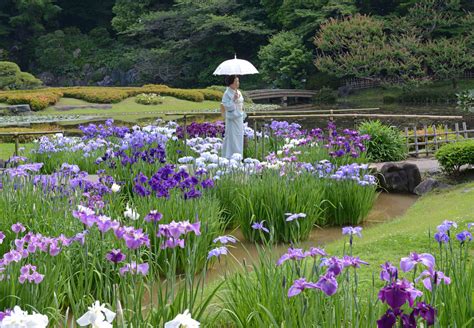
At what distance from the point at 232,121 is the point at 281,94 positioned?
26.2 meters

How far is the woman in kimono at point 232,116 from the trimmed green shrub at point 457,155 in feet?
10.1

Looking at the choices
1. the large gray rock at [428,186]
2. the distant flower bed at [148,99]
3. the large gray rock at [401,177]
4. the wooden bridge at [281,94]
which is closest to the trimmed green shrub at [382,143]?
the large gray rock at [401,177]

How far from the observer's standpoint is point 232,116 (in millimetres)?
8781

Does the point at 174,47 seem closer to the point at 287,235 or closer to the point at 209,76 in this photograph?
the point at 209,76

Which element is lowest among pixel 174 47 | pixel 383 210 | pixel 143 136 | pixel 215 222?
pixel 383 210

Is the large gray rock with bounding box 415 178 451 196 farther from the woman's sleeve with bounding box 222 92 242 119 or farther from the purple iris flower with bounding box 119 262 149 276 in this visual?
the purple iris flower with bounding box 119 262 149 276

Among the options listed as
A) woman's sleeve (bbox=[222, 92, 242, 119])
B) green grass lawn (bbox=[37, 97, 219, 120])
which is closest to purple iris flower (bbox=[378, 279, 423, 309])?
woman's sleeve (bbox=[222, 92, 242, 119])

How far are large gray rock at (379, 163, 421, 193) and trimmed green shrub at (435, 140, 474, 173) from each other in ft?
1.45

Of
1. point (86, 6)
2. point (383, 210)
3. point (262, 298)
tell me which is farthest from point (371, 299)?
point (86, 6)

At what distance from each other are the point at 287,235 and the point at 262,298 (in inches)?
115

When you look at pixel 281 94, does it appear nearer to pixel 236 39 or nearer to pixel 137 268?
pixel 236 39

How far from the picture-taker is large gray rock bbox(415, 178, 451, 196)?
28.9 feet

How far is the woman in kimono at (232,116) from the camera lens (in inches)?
343

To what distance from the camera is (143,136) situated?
802 cm
